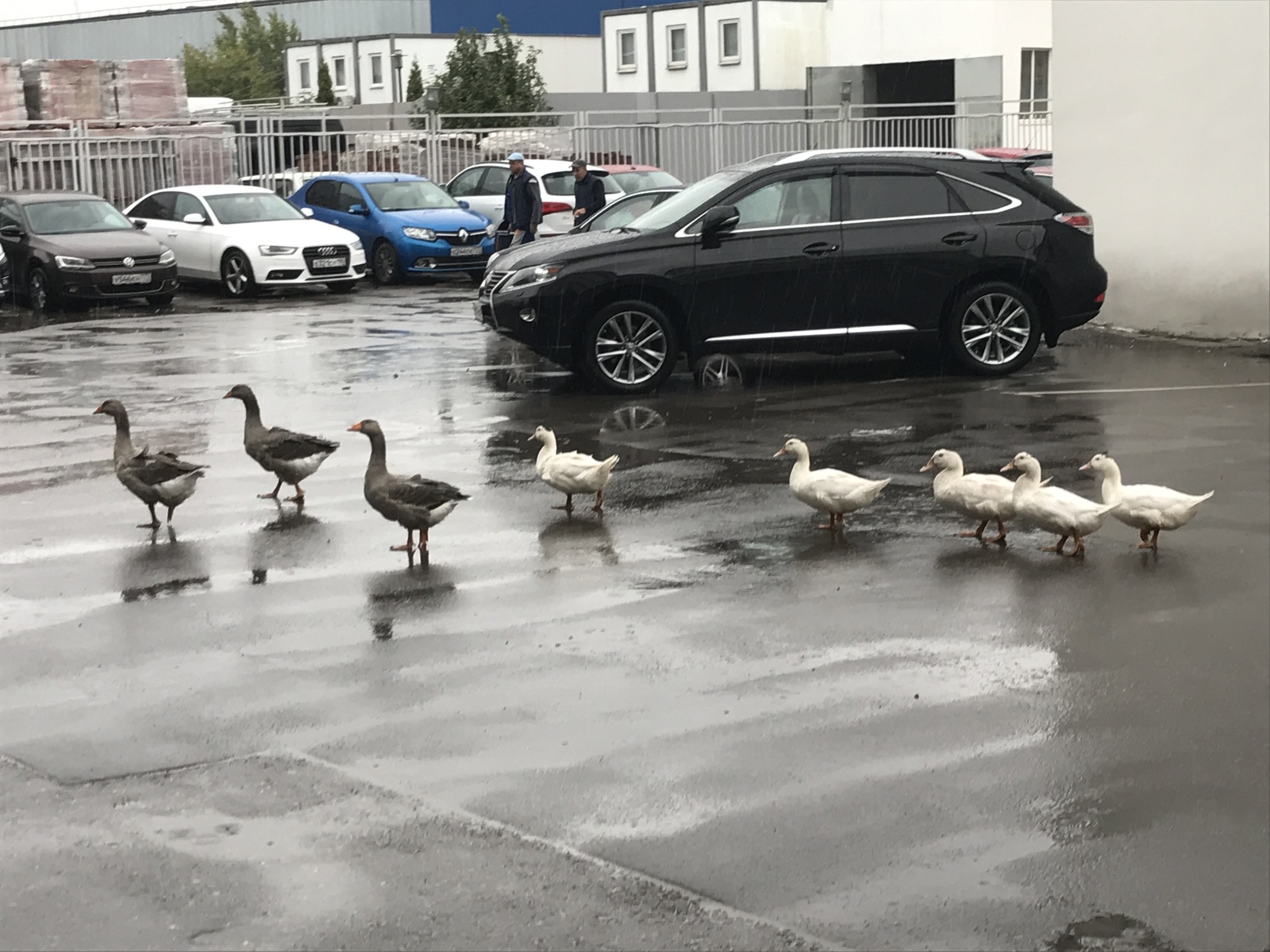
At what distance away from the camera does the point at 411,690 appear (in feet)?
23.1

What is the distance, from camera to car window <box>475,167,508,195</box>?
31531 mm

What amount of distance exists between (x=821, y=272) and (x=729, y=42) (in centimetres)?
4824

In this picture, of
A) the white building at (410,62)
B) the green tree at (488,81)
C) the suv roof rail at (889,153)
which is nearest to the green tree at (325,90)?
the white building at (410,62)

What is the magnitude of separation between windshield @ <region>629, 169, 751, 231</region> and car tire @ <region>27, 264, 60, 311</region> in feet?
38.8

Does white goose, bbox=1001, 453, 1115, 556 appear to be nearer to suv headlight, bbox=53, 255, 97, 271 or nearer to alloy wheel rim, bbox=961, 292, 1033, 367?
alloy wheel rim, bbox=961, 292, 1033, 367

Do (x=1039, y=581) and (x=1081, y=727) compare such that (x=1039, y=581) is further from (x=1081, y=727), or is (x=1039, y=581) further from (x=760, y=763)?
(x=760, y=763)

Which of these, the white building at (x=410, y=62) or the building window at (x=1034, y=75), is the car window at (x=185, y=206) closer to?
the building window at (x=1034, y=75)

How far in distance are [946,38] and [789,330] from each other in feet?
140

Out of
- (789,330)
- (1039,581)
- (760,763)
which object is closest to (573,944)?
(760,763)

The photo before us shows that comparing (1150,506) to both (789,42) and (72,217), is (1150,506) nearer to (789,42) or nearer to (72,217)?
(72,217)

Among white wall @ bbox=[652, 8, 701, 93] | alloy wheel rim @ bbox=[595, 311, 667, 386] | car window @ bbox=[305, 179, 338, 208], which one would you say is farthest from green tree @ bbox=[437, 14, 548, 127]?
alloy wheel rim @ bbox=[595, 311, 667, 386]

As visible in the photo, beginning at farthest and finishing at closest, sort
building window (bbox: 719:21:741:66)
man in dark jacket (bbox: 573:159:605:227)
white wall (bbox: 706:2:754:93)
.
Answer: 1. building window (bbox: 719:21:741:66)
2. white wall (bbox: 706:2:754:93)
3. man in dark jacket (bbox: 573:159:605:227)

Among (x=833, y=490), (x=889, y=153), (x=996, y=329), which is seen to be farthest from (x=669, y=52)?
(x=833, y=490)

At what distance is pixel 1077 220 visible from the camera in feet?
51.8
